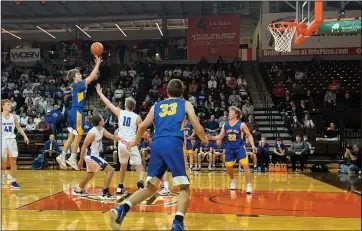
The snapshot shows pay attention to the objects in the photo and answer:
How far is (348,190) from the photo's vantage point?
8352 millimetres

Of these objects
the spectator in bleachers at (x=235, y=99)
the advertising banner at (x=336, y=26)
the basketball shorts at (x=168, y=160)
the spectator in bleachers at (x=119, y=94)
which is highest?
the advertising banner at (x=336, y=26)

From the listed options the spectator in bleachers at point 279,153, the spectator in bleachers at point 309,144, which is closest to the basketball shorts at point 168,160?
the spectator in bleachers at point 279,153

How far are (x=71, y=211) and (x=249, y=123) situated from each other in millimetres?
10243

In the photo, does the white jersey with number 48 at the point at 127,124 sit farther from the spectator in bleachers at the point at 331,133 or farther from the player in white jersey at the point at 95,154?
the spectator in bleachers at the point at 331,133

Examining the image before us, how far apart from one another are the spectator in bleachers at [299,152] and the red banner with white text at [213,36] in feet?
26.2

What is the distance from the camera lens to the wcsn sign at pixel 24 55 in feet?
81.8

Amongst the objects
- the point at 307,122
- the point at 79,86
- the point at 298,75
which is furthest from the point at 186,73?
the point at 79,86

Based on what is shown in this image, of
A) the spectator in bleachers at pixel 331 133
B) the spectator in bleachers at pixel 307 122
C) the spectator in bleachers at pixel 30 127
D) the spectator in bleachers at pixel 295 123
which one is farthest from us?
the spectator in bleachers at pixel 30 127

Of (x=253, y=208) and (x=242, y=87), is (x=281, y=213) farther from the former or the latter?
(x=242, y=87)

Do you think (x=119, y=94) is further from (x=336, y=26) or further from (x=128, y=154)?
(x=128, y=154)

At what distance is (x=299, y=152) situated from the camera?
13.6 metres

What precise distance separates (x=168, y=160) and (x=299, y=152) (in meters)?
10.0

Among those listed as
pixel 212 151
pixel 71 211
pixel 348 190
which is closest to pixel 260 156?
pixel 212 151

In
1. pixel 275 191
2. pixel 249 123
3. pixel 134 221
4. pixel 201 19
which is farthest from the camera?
pixel 201 19
